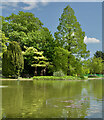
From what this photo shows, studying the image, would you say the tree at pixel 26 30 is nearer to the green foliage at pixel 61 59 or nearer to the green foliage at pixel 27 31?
the green foliage at pixel 27 31

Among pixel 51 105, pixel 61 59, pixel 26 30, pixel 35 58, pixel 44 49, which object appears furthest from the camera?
pixel 26 30

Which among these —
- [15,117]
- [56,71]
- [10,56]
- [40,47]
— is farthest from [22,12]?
[15,117]

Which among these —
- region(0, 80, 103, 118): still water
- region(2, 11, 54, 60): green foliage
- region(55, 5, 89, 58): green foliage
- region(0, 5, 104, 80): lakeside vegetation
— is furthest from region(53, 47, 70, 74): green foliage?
region(0, 80, 103, 118): still water

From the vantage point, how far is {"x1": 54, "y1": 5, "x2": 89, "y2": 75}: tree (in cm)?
2697

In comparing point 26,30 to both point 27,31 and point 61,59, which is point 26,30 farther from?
point 61,59

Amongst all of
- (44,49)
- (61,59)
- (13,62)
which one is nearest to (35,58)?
(44,49)

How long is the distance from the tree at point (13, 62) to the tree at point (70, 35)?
→ 693cm

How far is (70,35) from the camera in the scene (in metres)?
27.2

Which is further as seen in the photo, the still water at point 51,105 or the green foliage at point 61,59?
the green foliage at point 61,59

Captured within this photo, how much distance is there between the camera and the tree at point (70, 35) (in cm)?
2697

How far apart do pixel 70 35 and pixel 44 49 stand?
5489mm

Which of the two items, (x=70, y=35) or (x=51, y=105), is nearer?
(x=51, y=105)

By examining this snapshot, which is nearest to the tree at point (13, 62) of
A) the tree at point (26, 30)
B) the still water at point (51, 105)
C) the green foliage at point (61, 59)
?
the tree at point (26, 30)

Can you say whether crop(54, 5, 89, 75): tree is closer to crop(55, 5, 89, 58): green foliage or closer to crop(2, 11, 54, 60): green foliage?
crop(55, 5, 89, 58): green foliage
